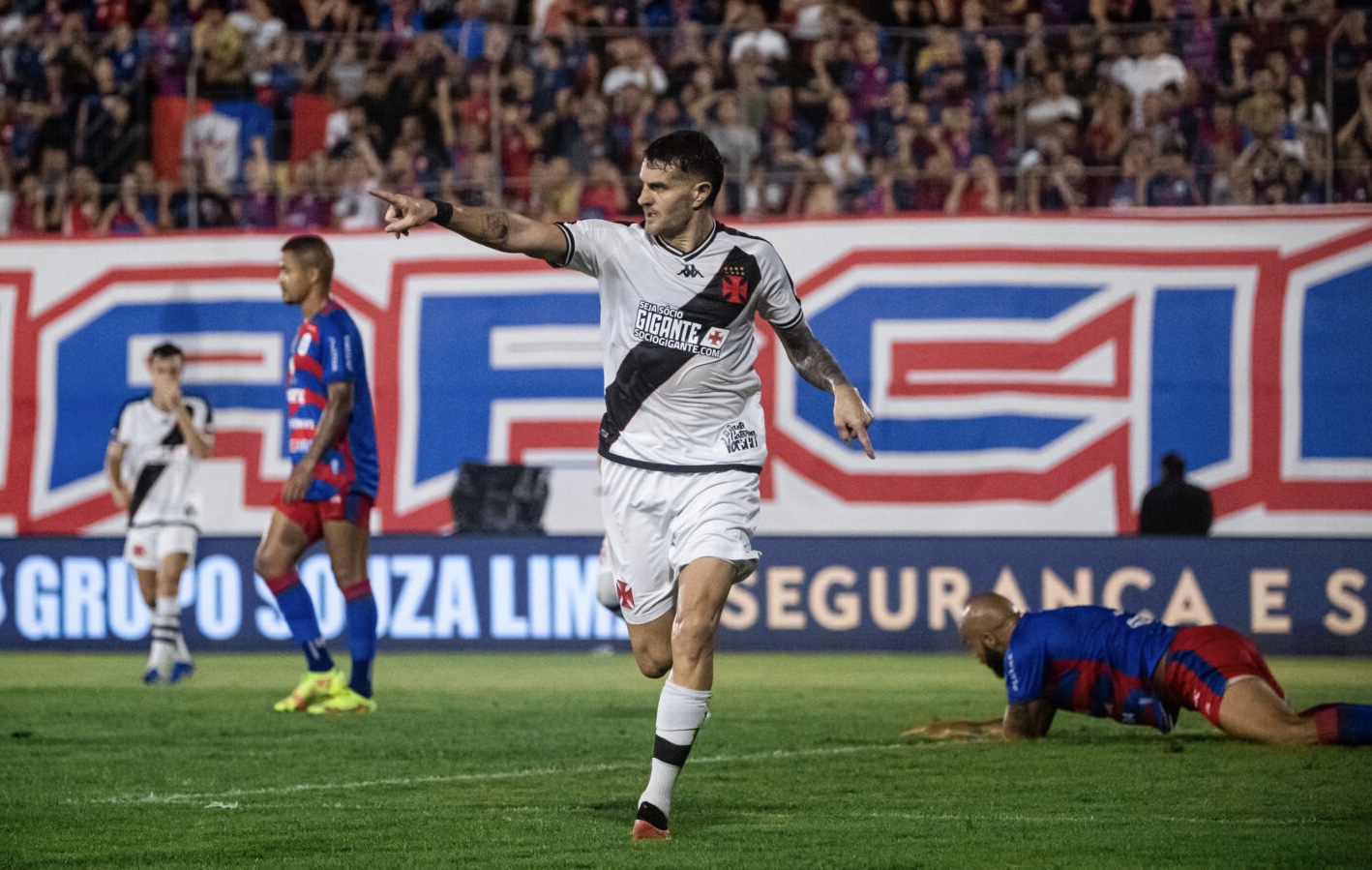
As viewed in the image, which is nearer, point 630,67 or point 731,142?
point 731,142

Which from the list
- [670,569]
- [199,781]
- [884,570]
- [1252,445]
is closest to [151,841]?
[199,781]

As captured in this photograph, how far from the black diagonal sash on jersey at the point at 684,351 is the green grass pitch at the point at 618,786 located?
1.55m

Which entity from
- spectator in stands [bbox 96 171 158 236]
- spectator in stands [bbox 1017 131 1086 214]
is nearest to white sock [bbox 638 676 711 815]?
spectator in stands [bbox 1017 131 1086 214]

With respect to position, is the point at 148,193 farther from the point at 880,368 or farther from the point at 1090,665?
the point at 1090,665

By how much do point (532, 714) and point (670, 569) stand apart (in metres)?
4.01

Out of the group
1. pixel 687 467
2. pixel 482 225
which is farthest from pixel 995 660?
A: pixel 482 225

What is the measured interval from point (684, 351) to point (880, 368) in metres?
9.65

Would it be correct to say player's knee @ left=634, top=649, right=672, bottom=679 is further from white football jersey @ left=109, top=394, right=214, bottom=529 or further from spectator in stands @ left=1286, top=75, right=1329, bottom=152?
spectator in stands @ left=1286, top=75, right=1329, bottom=152

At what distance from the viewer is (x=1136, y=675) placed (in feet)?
28.0

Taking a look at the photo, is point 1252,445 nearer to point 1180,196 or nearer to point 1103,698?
point 1180,196

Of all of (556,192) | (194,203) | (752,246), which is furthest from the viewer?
(194,203)

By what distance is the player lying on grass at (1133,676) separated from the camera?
8.38m

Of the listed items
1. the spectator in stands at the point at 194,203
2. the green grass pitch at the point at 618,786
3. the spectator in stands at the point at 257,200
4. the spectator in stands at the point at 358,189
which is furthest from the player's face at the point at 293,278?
the spectator in stands at the point at 194,203

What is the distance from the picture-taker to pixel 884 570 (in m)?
14.8
